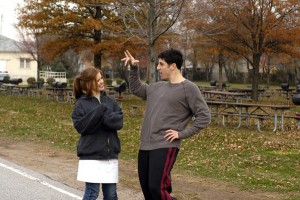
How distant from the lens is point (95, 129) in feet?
15.9

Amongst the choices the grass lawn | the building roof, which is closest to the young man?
the grass lawn

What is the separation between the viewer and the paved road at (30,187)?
697 centimetres

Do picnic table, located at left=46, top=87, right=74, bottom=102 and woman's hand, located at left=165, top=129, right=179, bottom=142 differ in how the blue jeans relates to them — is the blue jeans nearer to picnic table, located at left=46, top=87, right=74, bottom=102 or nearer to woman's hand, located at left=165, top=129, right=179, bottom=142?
woman's hand, located at left=165, top=129, right=179, bottom=142

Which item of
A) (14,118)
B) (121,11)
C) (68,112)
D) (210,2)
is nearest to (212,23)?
(210,2)

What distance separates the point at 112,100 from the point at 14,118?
44.6 feet

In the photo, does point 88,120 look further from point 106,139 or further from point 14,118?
point 14,118

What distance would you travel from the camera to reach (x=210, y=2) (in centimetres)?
2298

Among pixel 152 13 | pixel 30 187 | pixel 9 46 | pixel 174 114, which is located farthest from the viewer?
pixel 9 46

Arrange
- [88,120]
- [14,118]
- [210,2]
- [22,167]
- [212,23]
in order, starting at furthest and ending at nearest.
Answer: [212,23] → [210,2] → [14,118] → [22,167] → [88,120]

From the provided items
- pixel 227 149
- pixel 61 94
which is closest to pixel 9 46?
pixel 61 94

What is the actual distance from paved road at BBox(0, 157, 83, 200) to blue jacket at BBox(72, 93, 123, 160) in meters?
2.17

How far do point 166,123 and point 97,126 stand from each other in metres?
0.63

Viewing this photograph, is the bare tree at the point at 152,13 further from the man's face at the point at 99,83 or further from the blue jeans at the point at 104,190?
the blue jeans at the point at 104,190

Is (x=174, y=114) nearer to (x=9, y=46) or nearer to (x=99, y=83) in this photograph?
(x=99, y=83)
